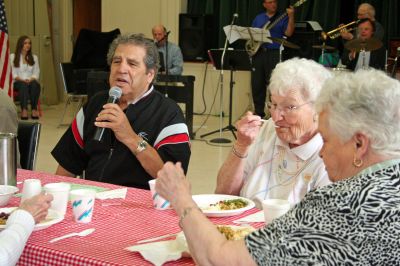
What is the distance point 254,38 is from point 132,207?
6207 millimetres

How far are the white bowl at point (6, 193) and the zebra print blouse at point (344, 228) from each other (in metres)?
1.05

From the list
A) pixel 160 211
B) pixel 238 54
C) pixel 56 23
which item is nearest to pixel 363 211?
pixel 160 211

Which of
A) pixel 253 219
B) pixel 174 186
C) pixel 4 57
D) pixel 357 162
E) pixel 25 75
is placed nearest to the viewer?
pixel 357 162

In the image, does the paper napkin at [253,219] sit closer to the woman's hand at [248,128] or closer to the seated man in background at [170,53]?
the woman's hand at [248,128]

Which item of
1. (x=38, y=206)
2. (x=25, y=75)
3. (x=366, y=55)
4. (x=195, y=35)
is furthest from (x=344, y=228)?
(x=25, y=75)

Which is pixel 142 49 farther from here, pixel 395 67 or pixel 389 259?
pixel 395 67

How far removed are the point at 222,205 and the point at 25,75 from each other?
7.32m

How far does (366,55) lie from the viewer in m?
7.73

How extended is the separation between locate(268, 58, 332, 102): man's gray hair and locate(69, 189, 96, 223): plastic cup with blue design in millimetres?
848

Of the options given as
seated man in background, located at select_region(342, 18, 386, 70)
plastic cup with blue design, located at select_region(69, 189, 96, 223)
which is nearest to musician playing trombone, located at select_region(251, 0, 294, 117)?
seated man in background, located at select_region(342, 18, 386, 70)

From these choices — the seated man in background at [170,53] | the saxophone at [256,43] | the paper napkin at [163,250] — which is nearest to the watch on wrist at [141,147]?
the paper napkin at [163,250]

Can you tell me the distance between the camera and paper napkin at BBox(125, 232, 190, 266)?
1.60 metres

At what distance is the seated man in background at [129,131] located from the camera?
265 centimetres

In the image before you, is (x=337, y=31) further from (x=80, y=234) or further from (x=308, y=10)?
(x=80, y=234)
